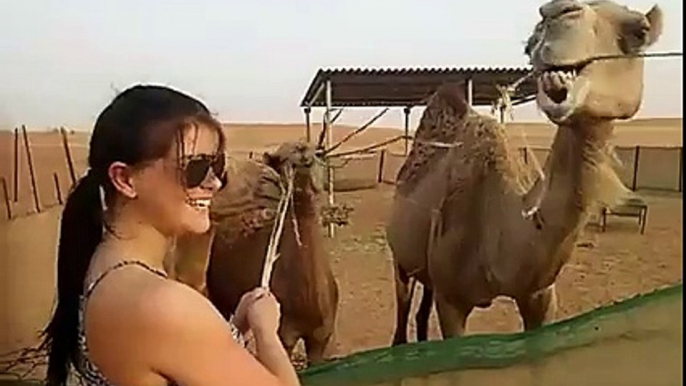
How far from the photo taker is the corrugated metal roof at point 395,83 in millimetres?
1871

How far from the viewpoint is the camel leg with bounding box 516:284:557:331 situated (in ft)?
6.06

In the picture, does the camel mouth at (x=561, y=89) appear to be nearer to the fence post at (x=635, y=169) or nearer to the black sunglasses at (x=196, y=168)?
the fence post at (x=635, y=169)

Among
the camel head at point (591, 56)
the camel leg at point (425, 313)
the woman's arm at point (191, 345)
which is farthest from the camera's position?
the camel leg at point (425, 313)

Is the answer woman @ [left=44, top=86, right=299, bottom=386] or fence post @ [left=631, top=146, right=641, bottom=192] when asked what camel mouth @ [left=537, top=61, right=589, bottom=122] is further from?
woman @ [left=44, top=86, right=299, bottom=386]

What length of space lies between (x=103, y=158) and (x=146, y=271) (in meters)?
0.12

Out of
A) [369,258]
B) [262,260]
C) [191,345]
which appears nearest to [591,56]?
[369,258]

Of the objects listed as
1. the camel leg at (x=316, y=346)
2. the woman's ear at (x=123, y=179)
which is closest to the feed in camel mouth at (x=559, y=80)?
the camel leg at (x=316, y=346)

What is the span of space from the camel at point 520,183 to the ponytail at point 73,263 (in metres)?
0.89

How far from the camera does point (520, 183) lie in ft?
6.16

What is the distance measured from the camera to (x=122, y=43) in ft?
6.62

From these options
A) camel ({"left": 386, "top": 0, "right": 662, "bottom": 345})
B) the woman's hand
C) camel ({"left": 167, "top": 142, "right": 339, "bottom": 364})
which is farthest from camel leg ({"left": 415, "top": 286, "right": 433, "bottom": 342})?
the woman's hand

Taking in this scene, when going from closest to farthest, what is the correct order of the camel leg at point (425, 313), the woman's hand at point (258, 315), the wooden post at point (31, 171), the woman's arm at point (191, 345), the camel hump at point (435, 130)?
1. the woman's arm at point (191, 345)
2. the woman's hand at point (258, 315)
3. the camel hump at point (435, 130)
4. the camel leg at point (425, 313)
5. the wooden post at point (31, 171)

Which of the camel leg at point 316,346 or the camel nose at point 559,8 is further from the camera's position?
the camel leg at point 316,346

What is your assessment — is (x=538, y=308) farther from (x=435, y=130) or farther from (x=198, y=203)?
(x=198, y=203)
